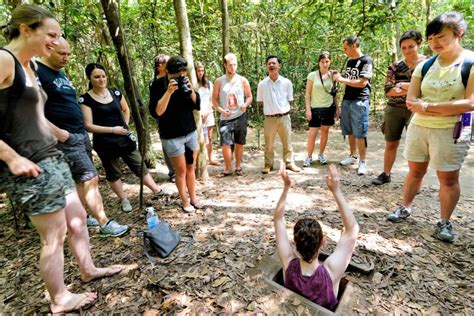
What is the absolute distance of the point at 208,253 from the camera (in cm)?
280

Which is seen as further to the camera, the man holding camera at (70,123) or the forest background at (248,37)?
the forest background at (248,37)

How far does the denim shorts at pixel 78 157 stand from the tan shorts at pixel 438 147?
3514mm

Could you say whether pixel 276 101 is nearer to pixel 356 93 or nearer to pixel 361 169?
pixel 356 93

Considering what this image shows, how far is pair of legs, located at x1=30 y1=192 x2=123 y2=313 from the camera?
1939mm

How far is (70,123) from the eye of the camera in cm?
297

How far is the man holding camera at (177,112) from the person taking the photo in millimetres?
3189

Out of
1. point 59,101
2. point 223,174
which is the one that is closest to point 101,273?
point 59,101

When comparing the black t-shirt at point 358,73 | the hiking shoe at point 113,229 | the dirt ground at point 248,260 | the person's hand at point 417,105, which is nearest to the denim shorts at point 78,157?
the hiking shoe at point 113,229

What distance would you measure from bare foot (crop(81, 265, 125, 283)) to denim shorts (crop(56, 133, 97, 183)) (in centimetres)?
103

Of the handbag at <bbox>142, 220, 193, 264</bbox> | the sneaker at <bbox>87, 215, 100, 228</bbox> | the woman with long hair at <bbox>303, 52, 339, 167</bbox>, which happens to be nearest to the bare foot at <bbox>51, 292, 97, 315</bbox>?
the handbag at <bbox>142, 220, 193, 264</bbox>

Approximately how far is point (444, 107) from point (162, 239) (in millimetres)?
2935

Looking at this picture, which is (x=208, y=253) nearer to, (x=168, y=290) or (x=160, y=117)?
(x=168, y=290)

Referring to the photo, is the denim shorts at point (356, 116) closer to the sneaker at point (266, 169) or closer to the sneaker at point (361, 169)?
the sneaker at point (361, 169)

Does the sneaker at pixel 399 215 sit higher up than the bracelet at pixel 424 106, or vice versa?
the bracelet at pixel 424 106
